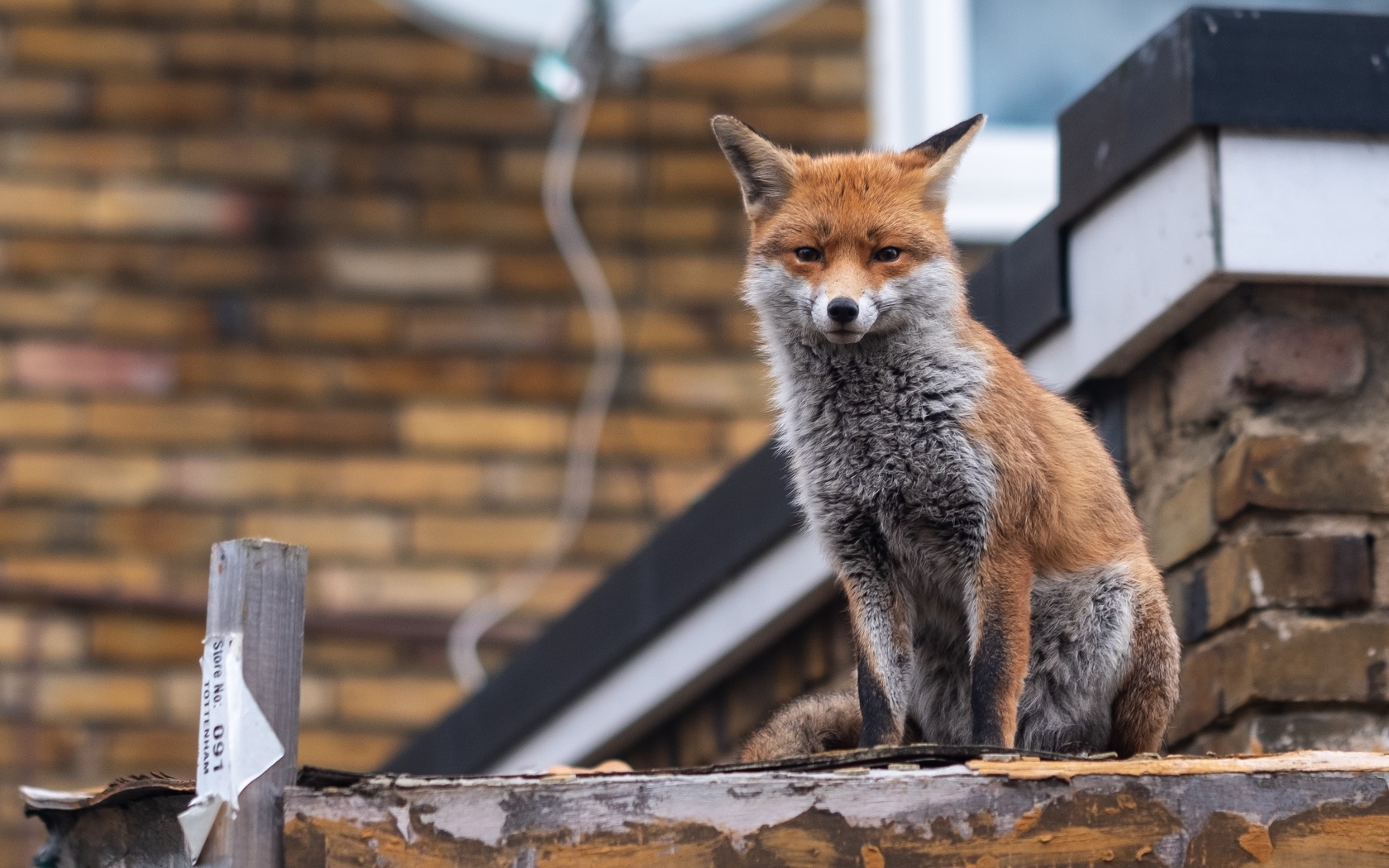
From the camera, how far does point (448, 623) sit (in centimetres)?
736

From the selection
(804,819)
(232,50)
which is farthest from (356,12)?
(804,819)

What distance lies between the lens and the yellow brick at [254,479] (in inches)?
289

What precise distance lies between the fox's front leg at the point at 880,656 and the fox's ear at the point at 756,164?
80 cm

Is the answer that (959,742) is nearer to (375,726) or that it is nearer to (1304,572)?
(1304,572)

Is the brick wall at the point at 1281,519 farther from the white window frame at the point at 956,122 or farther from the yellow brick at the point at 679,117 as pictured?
the yellow brick at the point at 679,117

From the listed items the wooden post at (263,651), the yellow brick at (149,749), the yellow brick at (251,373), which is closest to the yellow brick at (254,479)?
the yellow brick at (251,373)

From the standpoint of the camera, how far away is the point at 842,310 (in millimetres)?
3174

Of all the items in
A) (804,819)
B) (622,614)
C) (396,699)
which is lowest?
(804,819)

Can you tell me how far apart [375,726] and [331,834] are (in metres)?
4.89

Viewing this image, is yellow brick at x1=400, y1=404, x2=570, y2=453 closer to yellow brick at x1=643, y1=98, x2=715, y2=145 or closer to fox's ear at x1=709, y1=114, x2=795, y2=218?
yellow brick at x1=643, y1=98, x2=715, y2=145

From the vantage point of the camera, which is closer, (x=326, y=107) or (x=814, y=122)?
(x=326, y=107)

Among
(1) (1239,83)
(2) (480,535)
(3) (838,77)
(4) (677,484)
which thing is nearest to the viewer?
(1) (1239,83)

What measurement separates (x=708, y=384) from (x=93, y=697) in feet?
9.26

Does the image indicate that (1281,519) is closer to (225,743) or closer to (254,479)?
(225,743)
